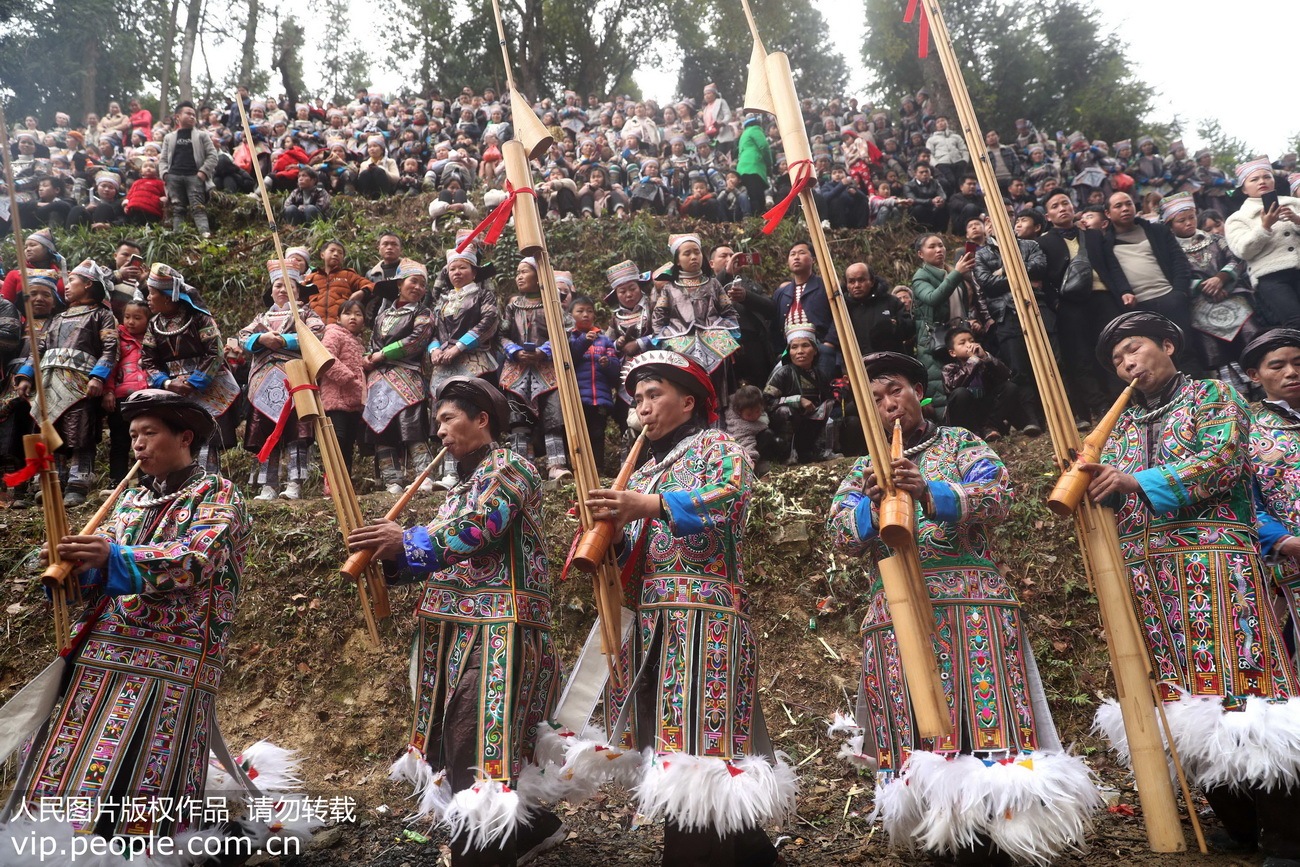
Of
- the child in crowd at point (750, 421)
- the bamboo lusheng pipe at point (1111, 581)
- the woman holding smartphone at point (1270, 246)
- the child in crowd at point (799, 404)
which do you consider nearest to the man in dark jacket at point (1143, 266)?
the woman holding smartphone at point (1270, 246)

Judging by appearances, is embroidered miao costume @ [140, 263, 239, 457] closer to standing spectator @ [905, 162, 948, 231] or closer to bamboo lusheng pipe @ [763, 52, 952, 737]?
bamboo lusheng pipe @ [763, 52, 952, 737]

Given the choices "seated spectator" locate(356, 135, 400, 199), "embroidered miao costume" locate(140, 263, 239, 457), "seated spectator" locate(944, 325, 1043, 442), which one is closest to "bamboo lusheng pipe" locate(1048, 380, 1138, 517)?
"seated spectator" locate(944, 325, 1043, 442)

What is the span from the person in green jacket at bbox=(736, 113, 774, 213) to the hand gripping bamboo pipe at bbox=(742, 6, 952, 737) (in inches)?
350

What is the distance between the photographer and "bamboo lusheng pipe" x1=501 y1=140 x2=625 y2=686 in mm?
3432

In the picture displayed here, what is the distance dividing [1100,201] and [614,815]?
33.5 ft

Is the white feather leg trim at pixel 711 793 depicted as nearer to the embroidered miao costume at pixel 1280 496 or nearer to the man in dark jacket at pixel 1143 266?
the embroidered miao costume at pixel 1280 496

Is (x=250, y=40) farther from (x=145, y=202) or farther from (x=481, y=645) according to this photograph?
(x=481, y=645)

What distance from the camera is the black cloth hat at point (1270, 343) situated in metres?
4.20

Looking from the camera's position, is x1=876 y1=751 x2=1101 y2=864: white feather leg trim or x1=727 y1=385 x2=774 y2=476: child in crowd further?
x1=727 y1=385 x2=774 y2=476: child in crowd

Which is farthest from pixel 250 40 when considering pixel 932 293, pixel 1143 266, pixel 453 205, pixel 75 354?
pixel 1143 266

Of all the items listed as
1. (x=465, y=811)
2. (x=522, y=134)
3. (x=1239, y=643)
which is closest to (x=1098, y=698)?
(x=1239, y=643)

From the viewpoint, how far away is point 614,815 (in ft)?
15.3

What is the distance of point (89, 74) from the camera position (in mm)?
28062

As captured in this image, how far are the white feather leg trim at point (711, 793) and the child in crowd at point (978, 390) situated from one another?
454cm
